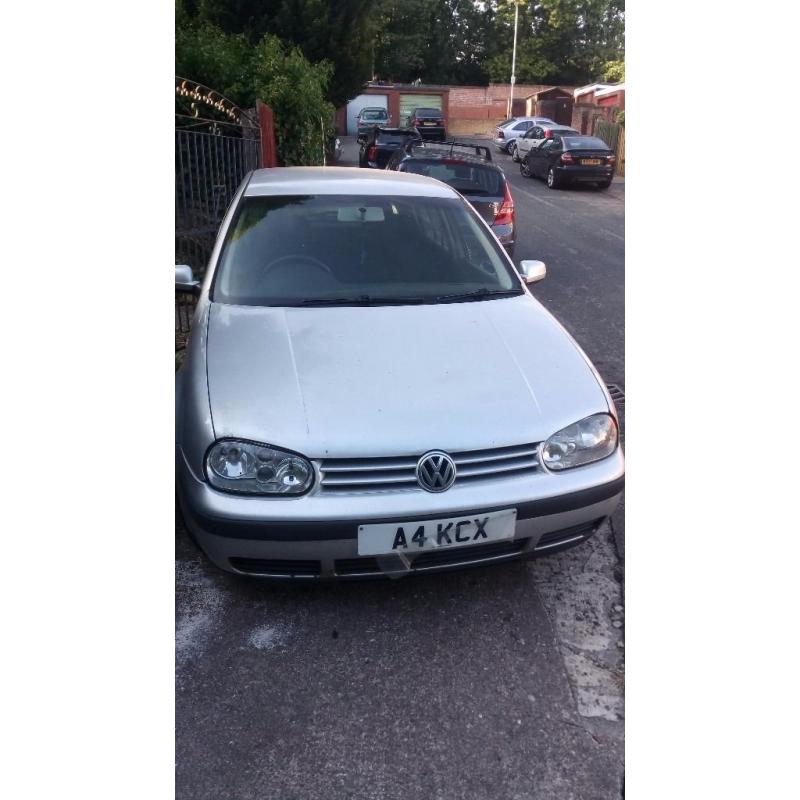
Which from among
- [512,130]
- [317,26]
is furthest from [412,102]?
[317,26]

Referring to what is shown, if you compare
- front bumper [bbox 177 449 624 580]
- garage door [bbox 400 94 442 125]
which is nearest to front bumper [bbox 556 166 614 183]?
front bumper [bbox 177 449 624 580]

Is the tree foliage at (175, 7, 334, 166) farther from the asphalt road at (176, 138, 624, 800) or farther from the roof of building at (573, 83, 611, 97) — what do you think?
the roof of building at (573, 83, 611, 97)

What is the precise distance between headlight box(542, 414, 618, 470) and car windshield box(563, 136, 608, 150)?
17.4 metres

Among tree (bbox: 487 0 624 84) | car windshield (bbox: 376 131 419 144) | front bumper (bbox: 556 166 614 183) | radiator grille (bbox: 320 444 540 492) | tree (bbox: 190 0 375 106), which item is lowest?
radiator grille (bbox: 320 444 540 492)

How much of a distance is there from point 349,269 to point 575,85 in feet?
166

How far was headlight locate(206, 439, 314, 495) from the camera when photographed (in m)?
2.45

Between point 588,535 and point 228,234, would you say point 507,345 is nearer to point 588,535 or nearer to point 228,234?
point 588,535

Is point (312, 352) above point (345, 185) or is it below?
below

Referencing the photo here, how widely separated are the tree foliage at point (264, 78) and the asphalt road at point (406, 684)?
7793 mm

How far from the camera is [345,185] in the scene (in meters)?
4.11

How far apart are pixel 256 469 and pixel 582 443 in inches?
48.4

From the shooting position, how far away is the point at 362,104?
135 feet

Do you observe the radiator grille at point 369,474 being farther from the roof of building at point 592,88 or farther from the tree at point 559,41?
the tree at point 559,41

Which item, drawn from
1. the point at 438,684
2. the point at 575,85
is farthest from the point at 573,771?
the point at 575,85
